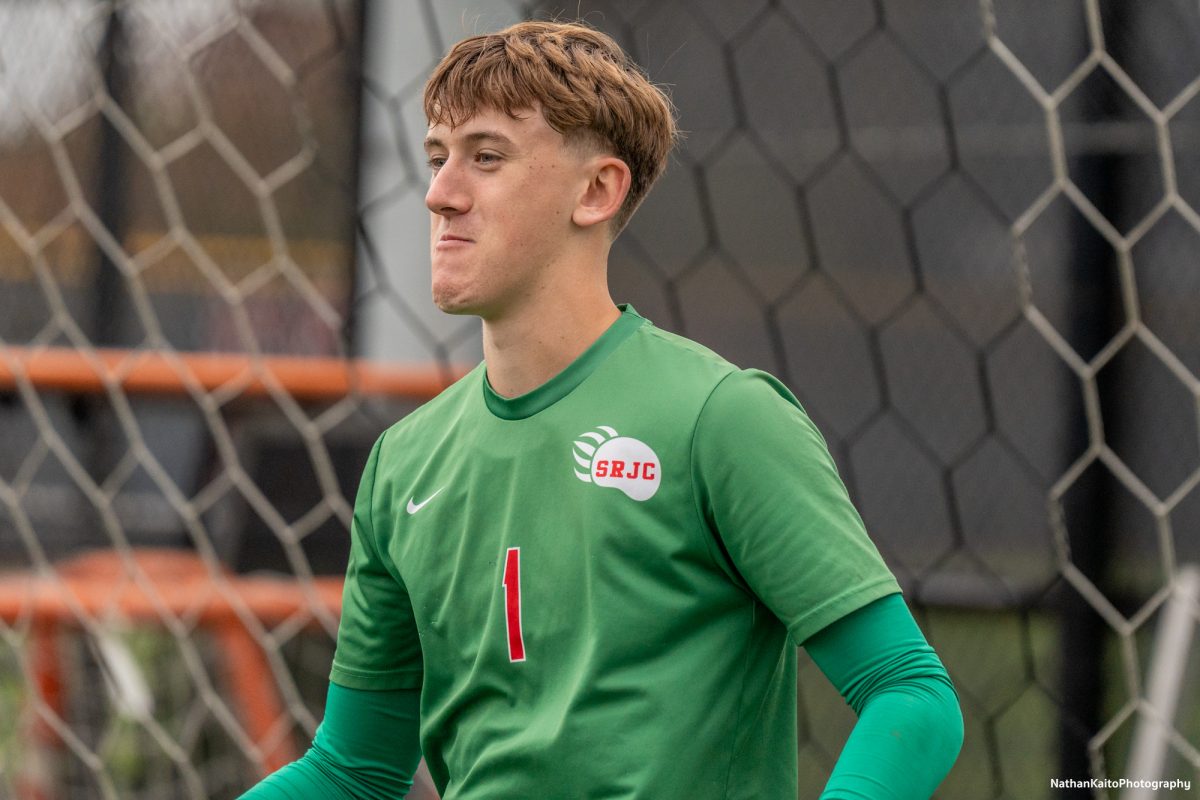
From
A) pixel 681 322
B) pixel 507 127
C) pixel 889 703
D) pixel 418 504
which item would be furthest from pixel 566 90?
pixel 681 322

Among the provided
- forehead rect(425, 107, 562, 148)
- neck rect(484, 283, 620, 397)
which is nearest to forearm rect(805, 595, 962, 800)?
neck rect(484, 283, 620, 397)

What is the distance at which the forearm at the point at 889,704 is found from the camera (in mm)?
810

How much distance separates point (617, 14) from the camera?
1.47m

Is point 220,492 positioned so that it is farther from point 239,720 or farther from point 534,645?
point 534,645

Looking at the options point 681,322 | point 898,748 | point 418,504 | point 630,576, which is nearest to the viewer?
point 898,748

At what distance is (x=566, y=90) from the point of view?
98cm

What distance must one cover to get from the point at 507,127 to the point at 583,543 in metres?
0.27

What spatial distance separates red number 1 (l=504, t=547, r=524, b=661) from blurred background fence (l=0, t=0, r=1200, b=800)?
432mm

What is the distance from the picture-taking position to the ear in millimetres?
1000

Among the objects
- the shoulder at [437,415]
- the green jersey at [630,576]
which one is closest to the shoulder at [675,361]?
the green jersey at [630,576]

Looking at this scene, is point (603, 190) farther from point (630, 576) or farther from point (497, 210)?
point (630, 576)

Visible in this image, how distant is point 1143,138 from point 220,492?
3.85ft

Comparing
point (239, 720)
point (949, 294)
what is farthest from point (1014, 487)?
point (239, 720)

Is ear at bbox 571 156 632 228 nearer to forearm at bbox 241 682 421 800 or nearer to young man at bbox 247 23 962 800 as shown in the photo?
young man at bbox 247 23 962 800
